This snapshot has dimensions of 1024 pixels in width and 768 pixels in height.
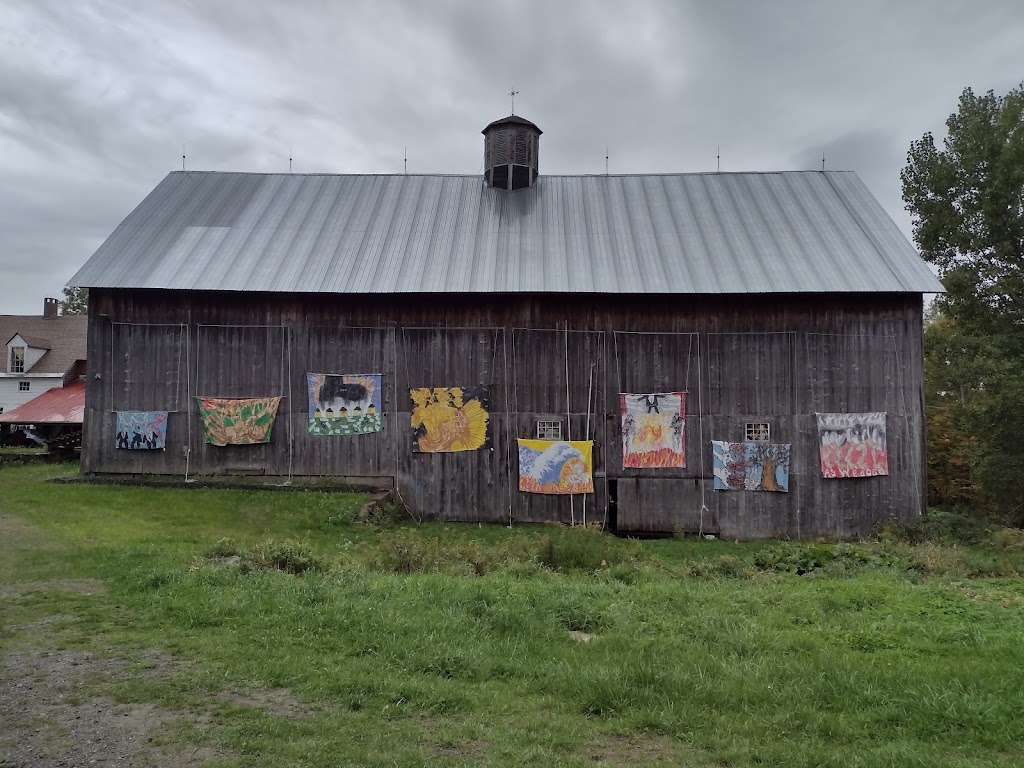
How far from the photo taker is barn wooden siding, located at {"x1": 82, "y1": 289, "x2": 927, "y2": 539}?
18.4 metres

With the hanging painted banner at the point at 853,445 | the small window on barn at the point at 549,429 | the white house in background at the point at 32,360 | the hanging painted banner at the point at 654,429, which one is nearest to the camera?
the hanging painted banner at the point at 853,445

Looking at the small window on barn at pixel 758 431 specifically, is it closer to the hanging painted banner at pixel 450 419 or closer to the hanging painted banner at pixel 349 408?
the hanging painted banner at pixel 450 419

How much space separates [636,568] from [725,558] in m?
1.97

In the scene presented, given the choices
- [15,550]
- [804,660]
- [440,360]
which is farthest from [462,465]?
[804,660]

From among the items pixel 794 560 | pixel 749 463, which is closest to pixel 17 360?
pixel 749 463

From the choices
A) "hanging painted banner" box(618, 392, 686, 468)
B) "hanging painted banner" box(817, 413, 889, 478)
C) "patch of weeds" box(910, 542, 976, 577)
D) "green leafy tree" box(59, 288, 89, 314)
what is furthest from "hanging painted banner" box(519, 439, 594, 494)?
"green leafy tree" box(59, 288, 89, 314)

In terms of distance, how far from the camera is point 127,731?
16.3 ft

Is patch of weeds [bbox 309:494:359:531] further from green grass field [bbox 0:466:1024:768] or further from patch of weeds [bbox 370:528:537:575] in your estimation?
patch of weeds [bbox 370:528:537:575]

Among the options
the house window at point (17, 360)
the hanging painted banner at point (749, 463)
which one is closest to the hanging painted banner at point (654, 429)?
the hanging painted banner at point (749, 463)

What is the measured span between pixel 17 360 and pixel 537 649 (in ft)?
163

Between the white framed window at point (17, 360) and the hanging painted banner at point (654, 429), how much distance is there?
143 ft

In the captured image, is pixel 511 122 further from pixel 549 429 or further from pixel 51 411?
pixel 51 411

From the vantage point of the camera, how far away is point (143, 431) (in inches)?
763

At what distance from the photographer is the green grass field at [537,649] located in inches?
196
